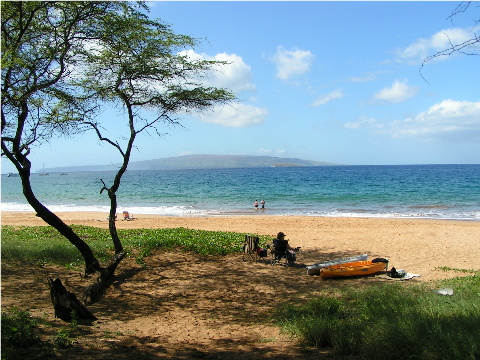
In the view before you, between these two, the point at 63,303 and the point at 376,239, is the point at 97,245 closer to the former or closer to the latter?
the point at 63,303

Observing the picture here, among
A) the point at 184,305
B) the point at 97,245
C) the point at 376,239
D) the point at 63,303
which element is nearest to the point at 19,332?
the point at 63,303

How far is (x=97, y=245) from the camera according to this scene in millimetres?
12195

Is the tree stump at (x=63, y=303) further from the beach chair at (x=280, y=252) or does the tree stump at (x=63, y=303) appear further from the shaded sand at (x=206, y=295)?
the beach chair at (x=280, y=252)

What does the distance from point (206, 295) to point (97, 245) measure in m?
4.82

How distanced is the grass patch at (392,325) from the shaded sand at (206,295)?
34cm

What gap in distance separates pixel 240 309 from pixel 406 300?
317 cm

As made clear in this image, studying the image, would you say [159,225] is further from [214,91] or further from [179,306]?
[179,306]

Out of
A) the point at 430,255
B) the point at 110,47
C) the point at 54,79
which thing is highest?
the point at 110,47

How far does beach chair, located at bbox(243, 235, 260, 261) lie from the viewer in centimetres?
1222

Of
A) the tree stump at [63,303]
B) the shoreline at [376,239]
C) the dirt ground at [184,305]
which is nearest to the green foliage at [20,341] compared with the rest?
the dirt ground at [184,305]

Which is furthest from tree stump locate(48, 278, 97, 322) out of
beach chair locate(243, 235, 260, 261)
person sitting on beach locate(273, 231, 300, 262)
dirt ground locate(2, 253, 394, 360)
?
person sitting on beach locate(273, 231, 300, 262)

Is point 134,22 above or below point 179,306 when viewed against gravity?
above

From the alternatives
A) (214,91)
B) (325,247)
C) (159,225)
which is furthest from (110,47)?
(159,225)

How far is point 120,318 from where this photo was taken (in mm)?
7352
